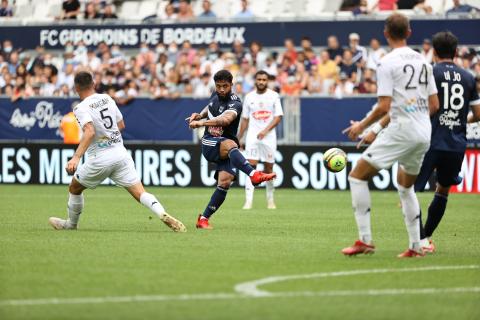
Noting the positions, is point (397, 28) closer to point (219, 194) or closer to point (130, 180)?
point (130, 180)

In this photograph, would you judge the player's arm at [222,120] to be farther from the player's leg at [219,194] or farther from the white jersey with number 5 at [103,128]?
the white jersey with number 5 at [103,128]

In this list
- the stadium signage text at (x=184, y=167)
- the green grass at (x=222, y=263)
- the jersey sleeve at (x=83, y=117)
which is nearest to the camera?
the green grass at (x=222, y=263)

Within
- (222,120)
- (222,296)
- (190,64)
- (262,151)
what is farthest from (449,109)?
(190,64)

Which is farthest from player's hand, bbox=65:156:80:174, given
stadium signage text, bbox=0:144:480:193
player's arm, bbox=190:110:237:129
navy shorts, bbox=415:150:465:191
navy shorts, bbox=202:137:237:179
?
stadium signage text, bbox=0:144:480:193

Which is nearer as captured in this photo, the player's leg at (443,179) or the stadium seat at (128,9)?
the player's leg at (443,179)

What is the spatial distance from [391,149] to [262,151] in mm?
10734

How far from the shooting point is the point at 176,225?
14867mm

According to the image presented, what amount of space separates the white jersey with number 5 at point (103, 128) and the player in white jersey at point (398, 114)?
4.41 meters

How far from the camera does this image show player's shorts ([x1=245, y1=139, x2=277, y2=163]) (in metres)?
22.0

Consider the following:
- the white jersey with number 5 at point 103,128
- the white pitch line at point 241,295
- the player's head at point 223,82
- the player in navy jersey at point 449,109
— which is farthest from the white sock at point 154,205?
the white pitch line at point 241,295

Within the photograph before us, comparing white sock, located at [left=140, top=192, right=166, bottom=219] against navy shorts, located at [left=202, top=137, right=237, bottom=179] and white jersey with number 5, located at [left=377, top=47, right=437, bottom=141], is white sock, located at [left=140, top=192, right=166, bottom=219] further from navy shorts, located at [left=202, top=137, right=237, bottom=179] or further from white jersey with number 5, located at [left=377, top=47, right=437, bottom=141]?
white jersey with number 5, located at [left=377, top=47, right=437, bottom=141]

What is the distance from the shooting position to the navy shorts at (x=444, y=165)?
40.4ft

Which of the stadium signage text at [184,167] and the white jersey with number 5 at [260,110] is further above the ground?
the white jersey with number 5 at [260,110]

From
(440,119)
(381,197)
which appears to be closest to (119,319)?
(440,119)
